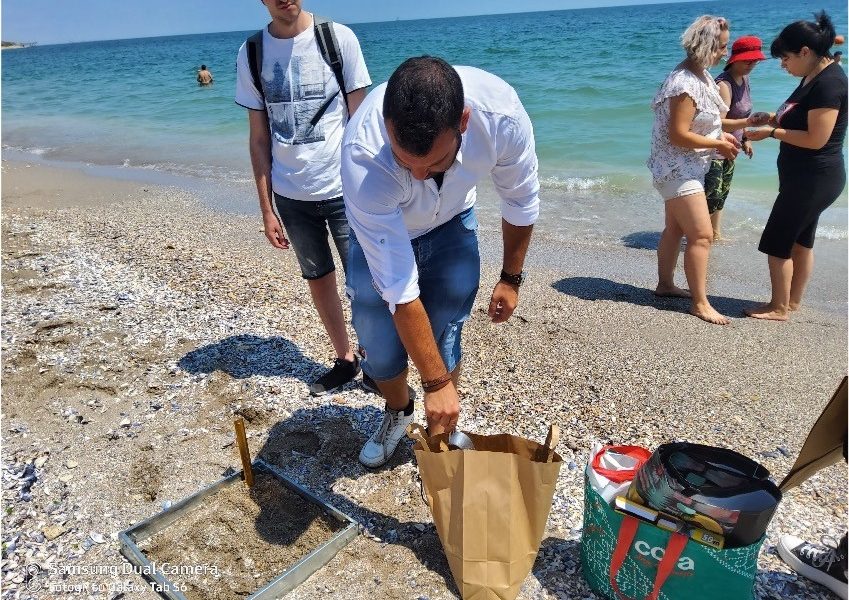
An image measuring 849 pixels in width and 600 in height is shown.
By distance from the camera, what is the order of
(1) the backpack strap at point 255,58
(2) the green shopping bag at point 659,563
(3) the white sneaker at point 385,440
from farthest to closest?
(1) the backpack strap at point 255,58
(3) the white sneaker at point 385,440
(2) the green shopping bag at point 659,563

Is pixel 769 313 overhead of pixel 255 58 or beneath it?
beneath

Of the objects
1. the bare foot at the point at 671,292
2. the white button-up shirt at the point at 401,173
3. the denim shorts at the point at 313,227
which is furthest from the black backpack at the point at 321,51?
the bare foot at the point at 671,292

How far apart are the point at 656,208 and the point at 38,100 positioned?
23111 millimetres

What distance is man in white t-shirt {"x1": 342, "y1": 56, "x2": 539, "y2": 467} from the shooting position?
179cm

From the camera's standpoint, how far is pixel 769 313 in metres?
4.57

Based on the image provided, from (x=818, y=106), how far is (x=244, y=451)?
12.9ft

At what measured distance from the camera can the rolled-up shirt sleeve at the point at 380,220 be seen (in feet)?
6.59

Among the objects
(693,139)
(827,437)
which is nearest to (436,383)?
(827,437)

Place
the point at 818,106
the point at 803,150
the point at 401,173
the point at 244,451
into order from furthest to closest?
the point at 803,150, the point at 818,106, the point at 244,451, the point at 401,173

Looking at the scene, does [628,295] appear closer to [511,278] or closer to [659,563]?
[511,278]

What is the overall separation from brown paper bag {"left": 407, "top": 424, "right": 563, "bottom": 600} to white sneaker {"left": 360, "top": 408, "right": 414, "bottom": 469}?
2.37ft

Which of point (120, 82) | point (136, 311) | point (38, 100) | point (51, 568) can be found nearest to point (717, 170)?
point (136, 311)

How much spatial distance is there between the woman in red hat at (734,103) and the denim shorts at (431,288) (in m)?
2.97

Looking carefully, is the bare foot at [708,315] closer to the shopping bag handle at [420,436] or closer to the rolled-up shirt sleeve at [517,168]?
the rolled-up shirt sleeve at [517,168]
